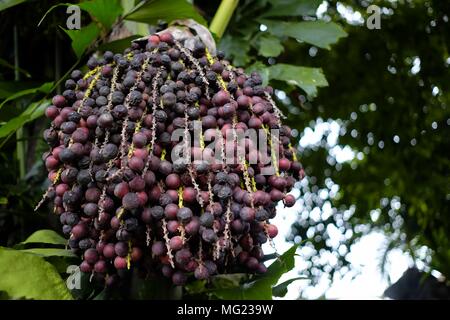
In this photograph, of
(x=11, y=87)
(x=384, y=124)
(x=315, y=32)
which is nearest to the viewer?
(x=11, y=87)

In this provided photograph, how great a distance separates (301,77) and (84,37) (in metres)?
0.40

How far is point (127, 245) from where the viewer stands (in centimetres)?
64

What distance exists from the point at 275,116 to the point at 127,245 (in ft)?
0.81

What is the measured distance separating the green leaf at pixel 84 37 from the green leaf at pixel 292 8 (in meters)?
0.47

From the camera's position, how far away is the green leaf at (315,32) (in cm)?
110

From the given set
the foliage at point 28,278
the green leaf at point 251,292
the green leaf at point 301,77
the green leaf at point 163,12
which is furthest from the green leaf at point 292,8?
the foliage at point 28,278

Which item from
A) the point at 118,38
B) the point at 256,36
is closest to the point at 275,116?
the point at 118,38

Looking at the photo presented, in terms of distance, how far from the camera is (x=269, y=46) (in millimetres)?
1175

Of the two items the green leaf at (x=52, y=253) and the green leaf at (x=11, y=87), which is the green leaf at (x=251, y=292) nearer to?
the green leaf at (x=52, y=253)

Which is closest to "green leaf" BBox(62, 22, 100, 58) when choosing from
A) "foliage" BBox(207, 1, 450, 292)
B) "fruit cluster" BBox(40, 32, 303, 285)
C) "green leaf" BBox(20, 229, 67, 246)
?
"fruit cluster" BBox(40, 32, 303, 285)

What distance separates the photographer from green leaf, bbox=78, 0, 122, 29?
81 cm

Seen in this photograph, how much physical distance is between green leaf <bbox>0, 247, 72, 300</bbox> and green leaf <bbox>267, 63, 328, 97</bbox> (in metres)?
0.54

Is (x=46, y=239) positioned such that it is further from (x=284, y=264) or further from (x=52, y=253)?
(x=284, y=264)

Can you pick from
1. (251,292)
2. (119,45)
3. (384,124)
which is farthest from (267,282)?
(384,124)
